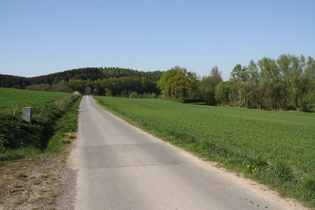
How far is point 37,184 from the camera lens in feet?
19.8

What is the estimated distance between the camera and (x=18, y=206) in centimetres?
469

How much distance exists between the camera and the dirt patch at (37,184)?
486cm

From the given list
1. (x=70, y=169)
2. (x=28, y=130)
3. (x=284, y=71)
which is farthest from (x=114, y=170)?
(x=284, y=71)

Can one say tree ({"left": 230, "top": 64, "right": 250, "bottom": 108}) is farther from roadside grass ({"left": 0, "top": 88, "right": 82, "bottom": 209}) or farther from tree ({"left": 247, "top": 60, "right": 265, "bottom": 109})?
roadside grass ({"left": 0, "top": 88, "right": 82, "bottom": 209})

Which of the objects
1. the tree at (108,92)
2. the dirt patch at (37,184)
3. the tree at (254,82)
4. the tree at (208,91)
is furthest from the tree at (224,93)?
the tree at (108,92)

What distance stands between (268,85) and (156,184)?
62.5 meters

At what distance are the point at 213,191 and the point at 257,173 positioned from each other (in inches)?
A: 71.8

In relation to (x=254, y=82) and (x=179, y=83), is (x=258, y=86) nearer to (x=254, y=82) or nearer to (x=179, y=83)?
(x=254, y=82)

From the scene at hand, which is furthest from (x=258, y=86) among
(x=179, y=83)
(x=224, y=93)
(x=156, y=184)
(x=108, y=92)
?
(x=108, y=92)

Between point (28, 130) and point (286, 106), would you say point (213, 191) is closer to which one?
point (28, 130)

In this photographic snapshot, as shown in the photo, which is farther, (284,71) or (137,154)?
(284,71)

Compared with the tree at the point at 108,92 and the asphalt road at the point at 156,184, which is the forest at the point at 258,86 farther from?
the tree at the point at 108,92

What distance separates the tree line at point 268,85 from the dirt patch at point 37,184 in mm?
57703

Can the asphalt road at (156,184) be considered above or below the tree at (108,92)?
below
